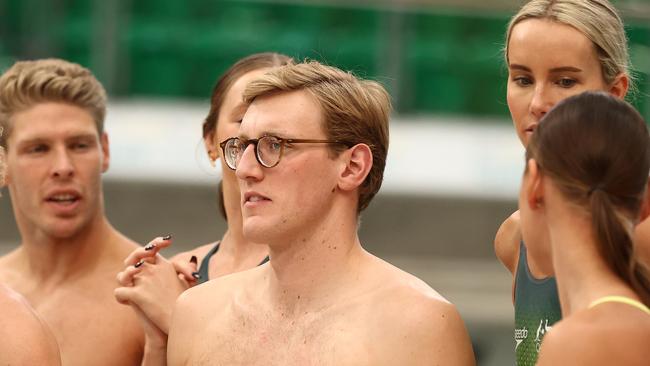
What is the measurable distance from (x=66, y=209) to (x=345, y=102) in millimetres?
1587

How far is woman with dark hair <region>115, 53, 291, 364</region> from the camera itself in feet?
Result: 12.5

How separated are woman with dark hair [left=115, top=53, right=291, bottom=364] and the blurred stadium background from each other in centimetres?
560

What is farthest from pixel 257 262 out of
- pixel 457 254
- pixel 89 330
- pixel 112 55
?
pixel 112 55

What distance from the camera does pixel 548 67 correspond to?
11.1 ft

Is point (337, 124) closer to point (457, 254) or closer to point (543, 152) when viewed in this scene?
point (543, 152)

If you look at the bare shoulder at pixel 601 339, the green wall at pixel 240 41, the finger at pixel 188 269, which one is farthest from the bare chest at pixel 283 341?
the green wall at pixel 240 41

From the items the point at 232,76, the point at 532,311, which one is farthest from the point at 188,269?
the point at 532,311

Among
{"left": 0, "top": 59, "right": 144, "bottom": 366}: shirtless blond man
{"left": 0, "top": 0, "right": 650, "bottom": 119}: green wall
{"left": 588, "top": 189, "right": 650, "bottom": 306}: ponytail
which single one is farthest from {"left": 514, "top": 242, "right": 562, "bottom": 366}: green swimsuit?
{"left": 0, "top": 0, "right": 650, "bottom": 119}: green wall

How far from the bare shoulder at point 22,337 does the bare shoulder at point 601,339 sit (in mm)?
1366

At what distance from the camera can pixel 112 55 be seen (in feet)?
37.1

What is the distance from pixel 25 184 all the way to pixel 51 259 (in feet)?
1.03

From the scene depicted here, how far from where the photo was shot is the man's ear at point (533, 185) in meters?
2.72

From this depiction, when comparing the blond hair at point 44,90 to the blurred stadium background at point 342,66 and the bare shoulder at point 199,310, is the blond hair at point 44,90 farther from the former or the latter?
the blurred stadium background at point 342,66

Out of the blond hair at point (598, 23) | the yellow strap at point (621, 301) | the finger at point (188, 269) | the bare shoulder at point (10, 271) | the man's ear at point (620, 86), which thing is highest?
the blond hair at point (598, 23)
